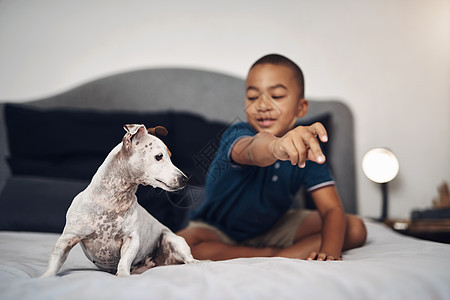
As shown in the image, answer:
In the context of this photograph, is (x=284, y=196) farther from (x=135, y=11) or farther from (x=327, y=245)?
(x=135, y=11)

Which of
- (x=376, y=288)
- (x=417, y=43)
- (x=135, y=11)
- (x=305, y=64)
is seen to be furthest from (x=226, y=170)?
(x=417, y=43)

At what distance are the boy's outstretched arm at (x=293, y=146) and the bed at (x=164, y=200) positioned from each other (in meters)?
0.12

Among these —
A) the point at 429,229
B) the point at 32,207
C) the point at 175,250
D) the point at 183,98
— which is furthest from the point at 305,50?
the point at 175,250

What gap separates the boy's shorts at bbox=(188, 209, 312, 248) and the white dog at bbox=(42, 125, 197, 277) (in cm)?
56

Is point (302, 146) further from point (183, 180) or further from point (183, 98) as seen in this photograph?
point (183, 98)

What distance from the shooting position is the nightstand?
1.77 metres

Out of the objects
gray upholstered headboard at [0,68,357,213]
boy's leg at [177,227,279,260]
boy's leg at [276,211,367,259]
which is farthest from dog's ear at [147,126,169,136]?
gray upholstered headboard at [0,68,357,213]

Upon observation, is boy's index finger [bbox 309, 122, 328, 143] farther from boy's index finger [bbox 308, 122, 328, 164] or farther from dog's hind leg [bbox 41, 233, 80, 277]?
dog's hind leg [bbox 41, 233, 80, 277]

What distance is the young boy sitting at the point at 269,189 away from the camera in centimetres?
82

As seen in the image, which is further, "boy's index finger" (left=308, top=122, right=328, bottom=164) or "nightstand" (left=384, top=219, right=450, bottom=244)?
"nightstand" (left=384, top=219, right=450, bottom=244)

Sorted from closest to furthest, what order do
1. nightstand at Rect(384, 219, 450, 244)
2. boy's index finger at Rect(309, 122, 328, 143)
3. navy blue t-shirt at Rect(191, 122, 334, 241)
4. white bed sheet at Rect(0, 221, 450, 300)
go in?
white bed sheet at Rect(0, 221, 450, 300) < boy's index finger at Rect(309, 122, 328, 143) < navy blue t-shirt at Rect(191, 122, 334, 241) < nightstand at Rect(384, 219, 450, 244)

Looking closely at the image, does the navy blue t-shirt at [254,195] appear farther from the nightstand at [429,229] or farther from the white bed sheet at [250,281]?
the nightstand at [429,229]

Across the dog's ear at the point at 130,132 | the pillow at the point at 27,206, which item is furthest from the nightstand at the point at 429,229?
the dog's ear at the point at 130,132

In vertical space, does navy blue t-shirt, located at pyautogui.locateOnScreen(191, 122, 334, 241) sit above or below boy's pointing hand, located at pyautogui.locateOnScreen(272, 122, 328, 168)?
below
